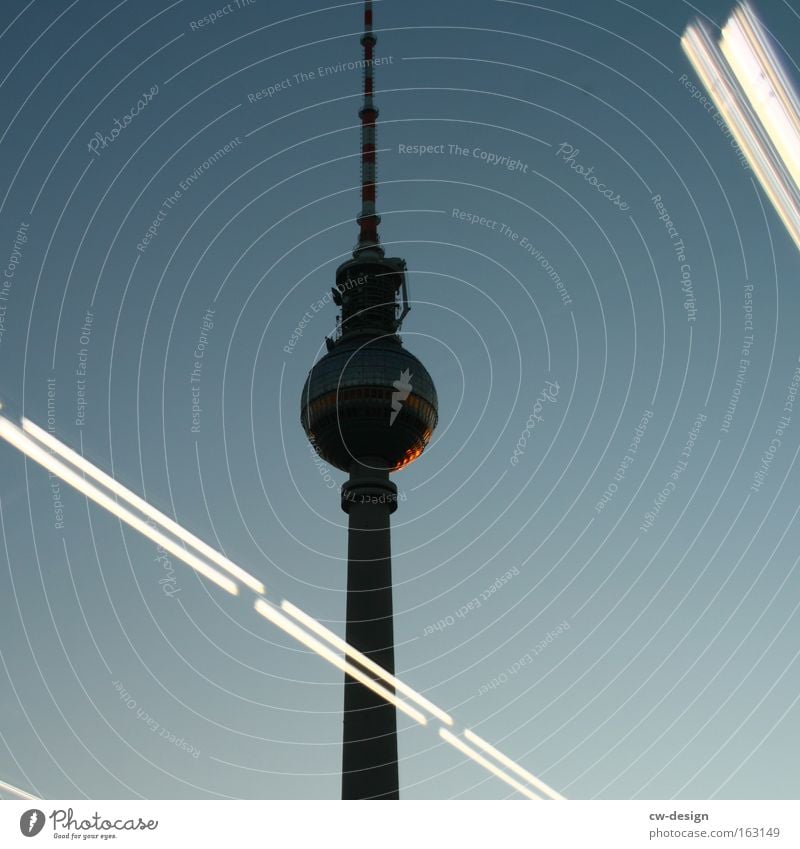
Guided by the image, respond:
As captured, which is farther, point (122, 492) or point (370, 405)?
point (370, 405)

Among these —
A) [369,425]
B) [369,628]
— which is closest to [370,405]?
[369,425]
